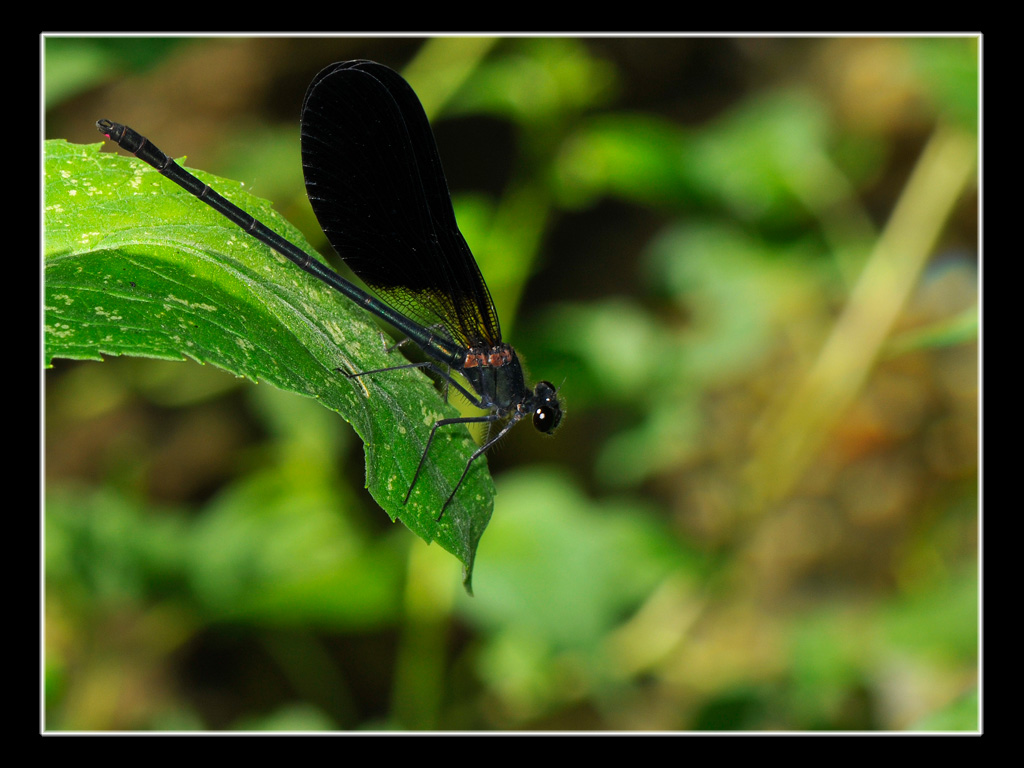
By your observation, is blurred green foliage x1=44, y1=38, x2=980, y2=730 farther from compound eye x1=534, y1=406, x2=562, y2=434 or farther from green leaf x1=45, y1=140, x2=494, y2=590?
green leaf x1=45, y1=140, x2=494, y2=590

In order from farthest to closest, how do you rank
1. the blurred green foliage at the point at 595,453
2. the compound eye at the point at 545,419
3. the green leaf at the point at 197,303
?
the blurred green foliage at the point at 595,453 < the compound eye at the point at 545,419 < the green leaf at the point at 197,303

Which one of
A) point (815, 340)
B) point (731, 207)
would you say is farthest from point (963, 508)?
point (731, 207)

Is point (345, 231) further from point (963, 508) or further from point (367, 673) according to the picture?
point (963, 508)

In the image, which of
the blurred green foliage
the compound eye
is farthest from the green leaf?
the blurred green foliage

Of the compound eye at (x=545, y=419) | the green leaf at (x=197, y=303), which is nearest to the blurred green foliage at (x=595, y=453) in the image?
the compound eye at (x=545, y=419)

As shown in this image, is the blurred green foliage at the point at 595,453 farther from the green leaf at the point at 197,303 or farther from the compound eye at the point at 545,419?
the green leaf at the point at 197,303

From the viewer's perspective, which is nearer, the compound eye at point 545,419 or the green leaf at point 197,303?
the green leaf at point 197,303
